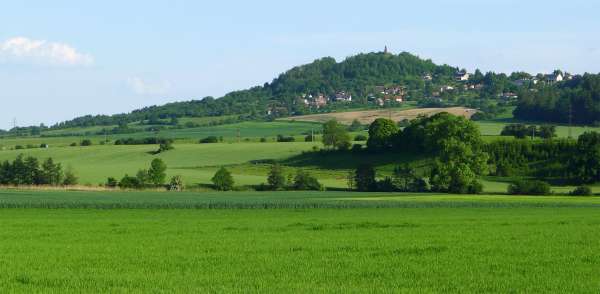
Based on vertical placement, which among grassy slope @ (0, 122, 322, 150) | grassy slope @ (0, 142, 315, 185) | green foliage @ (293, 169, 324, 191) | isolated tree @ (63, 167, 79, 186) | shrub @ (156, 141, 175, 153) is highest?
grassy slope @ (0, 122, 322, 150)

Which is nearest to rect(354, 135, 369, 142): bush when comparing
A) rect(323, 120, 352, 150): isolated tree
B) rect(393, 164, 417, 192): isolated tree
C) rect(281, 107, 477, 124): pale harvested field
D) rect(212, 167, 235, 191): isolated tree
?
rect(323, 120, 352, 150): isolated tree

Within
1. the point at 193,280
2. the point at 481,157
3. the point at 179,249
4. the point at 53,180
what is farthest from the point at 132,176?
the point at 193,280

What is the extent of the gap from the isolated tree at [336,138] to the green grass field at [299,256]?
3149 inches

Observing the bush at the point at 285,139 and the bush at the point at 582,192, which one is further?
the bush at the point at 285,139

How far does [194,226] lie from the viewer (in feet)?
119

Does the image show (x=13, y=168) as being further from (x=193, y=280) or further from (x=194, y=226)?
(x=193, y=280)

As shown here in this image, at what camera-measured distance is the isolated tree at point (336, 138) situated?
120000mm

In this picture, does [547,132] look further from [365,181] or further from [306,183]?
[306,183]

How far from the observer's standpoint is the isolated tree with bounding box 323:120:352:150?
394ft

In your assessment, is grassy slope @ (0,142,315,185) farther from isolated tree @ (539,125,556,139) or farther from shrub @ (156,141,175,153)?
isolated tree @ (539,125,556,139)

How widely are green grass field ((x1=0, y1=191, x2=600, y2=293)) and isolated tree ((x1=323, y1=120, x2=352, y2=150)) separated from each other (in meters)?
80.0

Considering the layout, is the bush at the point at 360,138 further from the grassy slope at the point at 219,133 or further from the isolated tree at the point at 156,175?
the isolated tree at the point at 156,175

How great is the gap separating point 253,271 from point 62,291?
4.58 m

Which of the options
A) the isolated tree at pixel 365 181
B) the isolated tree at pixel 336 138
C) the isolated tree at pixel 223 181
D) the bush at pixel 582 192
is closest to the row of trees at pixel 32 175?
the isolated tree at pixel 223 181
